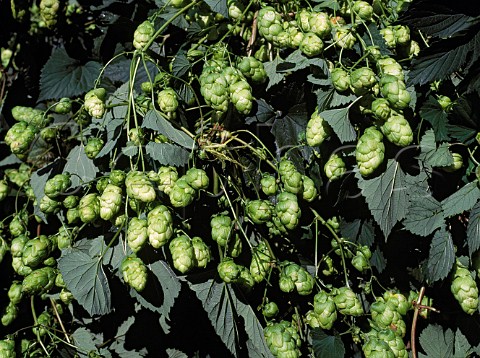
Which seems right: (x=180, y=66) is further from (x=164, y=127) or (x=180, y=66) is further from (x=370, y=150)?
(x=370, y=150)

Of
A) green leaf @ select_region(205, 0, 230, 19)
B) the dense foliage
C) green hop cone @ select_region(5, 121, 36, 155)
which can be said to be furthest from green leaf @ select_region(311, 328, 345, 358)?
green hop cone @ select_region(5, 121, 36, 155)

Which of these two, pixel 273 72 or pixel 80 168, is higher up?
pixel 273 72

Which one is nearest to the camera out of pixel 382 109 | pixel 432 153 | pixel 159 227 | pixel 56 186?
pixel 159 227

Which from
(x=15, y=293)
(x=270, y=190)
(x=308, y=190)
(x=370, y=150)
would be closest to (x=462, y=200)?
(x=370, y=150)

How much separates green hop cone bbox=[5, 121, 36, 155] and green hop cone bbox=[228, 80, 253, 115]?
2.51 ft

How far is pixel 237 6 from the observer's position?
6.02ft

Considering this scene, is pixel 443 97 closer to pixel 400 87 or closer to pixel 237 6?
pixel 400 87

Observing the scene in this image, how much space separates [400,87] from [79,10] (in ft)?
5.78

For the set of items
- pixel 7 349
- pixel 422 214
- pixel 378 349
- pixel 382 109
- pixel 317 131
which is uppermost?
pixel 382 109

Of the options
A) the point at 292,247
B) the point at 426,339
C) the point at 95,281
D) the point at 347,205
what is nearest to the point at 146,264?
the point at 95,281

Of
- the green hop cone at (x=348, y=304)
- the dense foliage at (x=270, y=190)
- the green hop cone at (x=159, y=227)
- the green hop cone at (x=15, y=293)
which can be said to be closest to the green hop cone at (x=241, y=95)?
the dense foliage at (x=270, y=190)

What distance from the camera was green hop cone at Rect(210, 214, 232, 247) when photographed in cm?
161

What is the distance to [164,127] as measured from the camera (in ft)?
5.39

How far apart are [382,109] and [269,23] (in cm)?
45
